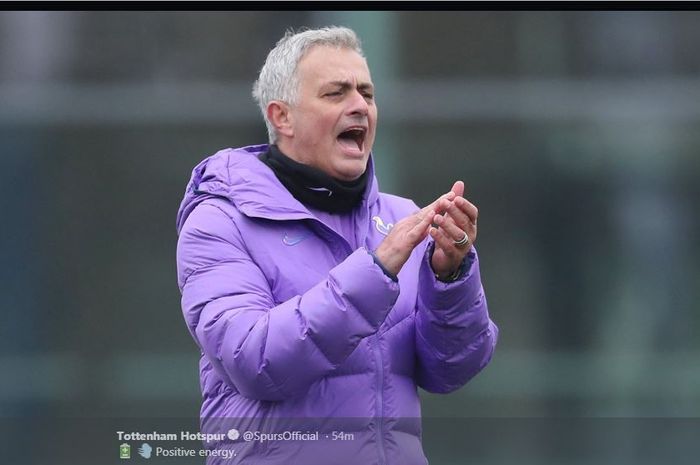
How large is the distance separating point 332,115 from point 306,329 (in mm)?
472

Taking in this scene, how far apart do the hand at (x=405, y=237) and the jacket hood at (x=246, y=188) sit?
19cm

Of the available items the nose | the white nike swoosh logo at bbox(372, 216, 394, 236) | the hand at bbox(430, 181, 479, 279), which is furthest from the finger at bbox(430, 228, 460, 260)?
the nose

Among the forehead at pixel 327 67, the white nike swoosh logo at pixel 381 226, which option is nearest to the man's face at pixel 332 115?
the forehead at pixel 327 67

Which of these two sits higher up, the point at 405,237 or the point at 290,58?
the point at 290,58

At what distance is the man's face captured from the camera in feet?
7.43

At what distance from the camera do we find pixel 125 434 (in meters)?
2.76

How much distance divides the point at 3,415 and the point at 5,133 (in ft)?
4.05

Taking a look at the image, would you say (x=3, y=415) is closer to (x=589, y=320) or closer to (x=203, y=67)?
(x=203, y=67)

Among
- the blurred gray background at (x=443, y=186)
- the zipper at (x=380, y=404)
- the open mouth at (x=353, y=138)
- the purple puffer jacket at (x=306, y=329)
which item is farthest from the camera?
the blurred gray background at (x=443, y=186)

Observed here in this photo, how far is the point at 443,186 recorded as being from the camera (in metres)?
5.08

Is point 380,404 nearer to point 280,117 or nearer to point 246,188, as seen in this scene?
point 246,188

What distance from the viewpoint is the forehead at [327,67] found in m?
2.28

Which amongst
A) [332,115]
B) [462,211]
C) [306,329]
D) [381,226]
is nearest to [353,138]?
[332,115]

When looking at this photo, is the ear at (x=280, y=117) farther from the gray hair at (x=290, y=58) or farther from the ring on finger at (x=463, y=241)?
the ring on finger at (x=463, y=241)
